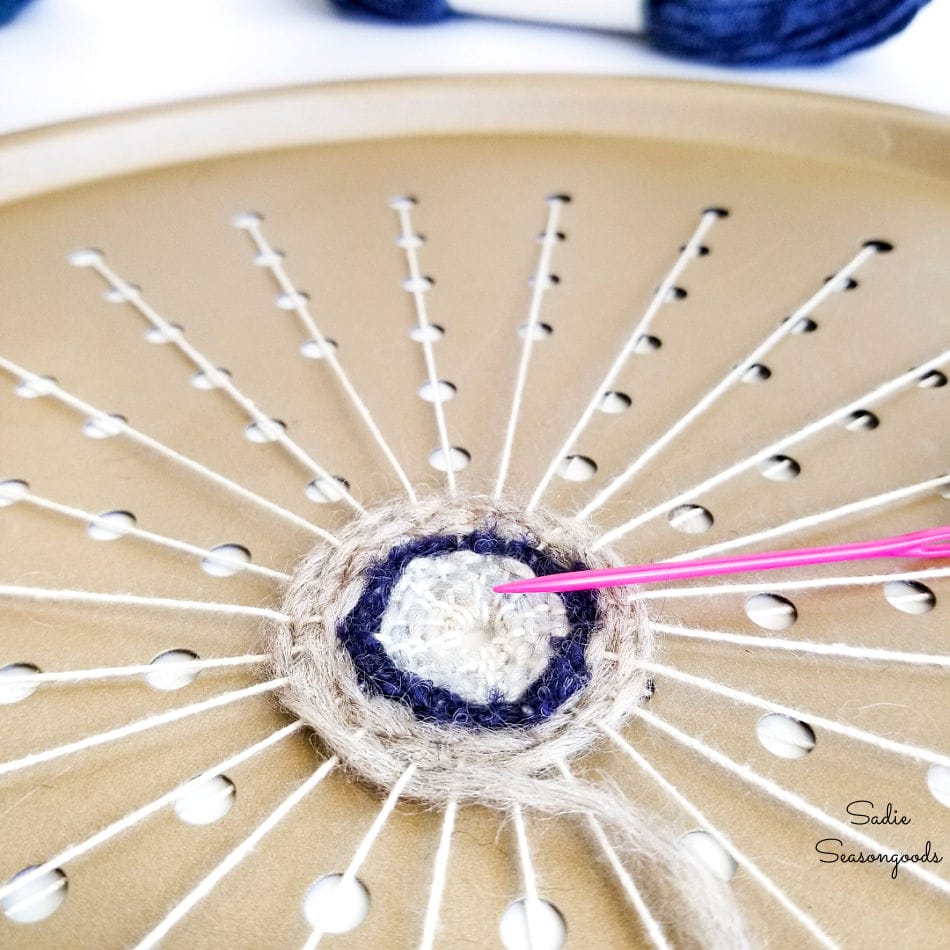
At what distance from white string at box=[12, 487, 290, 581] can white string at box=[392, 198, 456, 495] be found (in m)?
0.08

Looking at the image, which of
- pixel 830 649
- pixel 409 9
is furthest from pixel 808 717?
pixel 409 9

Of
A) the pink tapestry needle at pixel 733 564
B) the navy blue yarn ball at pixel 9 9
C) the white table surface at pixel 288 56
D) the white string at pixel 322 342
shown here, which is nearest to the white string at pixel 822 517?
the pink tapestry needle at pixel 733 564

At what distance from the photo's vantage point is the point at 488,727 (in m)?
0.30

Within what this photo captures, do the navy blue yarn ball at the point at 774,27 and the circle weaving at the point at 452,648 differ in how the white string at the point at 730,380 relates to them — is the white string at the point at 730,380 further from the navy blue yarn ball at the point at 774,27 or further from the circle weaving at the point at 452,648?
the navy blue yarn ball at the point at 774,27

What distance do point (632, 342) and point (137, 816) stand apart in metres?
0.29

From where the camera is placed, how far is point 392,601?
0.33 meters

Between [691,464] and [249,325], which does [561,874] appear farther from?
[249,325]

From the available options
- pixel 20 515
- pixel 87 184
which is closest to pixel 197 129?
pixel 87 184

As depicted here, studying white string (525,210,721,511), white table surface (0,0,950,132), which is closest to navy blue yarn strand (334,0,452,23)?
white table surface (0,0,950,132)

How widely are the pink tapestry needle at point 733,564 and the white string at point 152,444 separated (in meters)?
0.09

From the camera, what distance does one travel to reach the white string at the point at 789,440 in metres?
0.36

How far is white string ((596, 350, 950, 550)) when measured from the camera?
36 centimetres

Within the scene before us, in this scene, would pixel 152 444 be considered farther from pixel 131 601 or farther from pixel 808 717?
pixel 808 717

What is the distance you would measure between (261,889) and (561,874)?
9 centimetres
